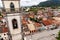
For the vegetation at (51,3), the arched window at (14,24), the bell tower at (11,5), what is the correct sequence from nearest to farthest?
the bell tower at (11,5), the arched window at (14,24), the vegetation at (51,3)

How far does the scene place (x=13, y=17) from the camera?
204 inches

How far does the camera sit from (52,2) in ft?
175

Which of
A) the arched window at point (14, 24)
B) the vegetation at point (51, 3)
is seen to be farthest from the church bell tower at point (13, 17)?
the vegetation at point (51, 3)

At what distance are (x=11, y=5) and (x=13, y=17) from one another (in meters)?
0.45

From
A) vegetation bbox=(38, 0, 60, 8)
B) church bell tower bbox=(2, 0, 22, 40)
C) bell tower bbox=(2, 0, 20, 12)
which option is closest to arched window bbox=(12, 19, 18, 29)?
church bell tower bbox=(2, 0, 22, 40)

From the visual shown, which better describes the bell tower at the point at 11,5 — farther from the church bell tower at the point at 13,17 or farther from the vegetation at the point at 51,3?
the vegetation at the point at 51,3

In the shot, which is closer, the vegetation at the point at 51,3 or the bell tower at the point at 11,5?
the bell tower at the point at 11,5

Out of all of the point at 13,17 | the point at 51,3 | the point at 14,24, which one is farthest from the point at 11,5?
the point at 51,3

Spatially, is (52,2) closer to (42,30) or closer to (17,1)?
(42,30)

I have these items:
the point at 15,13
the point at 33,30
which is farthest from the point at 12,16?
the point at 33,30

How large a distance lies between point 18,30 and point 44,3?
48358mm

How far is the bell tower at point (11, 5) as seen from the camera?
16.2ft

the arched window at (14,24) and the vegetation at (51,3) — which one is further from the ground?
the arched window at (14,24)

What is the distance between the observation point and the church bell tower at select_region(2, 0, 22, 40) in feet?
16.5
